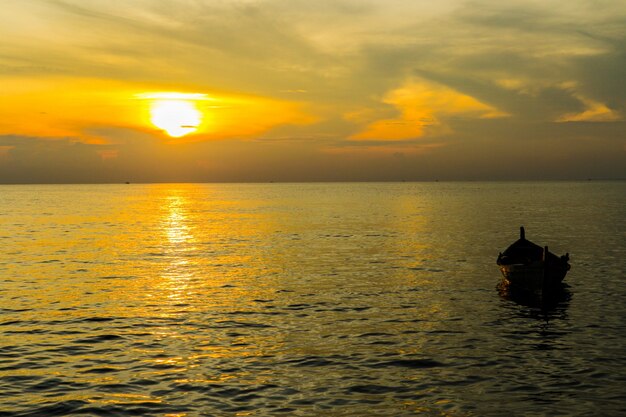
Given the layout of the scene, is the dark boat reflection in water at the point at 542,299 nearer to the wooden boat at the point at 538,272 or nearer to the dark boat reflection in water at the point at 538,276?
the dark boat reflection in water at the point at 538,276

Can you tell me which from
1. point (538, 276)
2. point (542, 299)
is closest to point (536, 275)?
point (538, 276)

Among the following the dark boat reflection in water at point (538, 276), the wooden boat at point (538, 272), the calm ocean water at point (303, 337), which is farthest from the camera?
the wooden boat at point (538, 272)

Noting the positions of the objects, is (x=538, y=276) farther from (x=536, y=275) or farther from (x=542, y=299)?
(x=542, y=299)

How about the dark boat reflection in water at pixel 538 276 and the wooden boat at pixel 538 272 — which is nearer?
the dark boat reflection in water at pixel 538 276

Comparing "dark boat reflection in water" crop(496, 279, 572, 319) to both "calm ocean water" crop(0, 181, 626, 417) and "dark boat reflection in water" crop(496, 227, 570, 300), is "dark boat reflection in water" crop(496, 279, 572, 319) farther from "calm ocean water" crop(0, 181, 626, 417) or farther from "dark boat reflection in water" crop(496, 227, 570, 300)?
"calm ocean water" crop(0, 181, 626, 417)

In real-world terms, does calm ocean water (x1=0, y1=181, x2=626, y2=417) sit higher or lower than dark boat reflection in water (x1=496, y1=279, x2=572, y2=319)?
higher

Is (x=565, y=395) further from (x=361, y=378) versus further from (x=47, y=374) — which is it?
(x=47, y=374)

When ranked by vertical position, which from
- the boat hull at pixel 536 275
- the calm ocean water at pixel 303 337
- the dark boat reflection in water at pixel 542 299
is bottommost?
the dark boat reflection in water at pixel 542 299

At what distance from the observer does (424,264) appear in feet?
161

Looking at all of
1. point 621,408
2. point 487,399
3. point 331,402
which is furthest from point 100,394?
point 621,408

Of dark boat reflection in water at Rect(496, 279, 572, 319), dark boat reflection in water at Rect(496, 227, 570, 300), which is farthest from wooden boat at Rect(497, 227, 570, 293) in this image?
dark boat reflection in water at Rect(496, 279, 572, 319)

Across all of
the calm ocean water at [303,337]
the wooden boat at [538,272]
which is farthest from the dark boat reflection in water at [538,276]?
the calm ocean water at [303,337]

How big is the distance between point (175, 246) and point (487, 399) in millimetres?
50857

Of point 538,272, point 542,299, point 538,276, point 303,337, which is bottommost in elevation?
point 542,299
